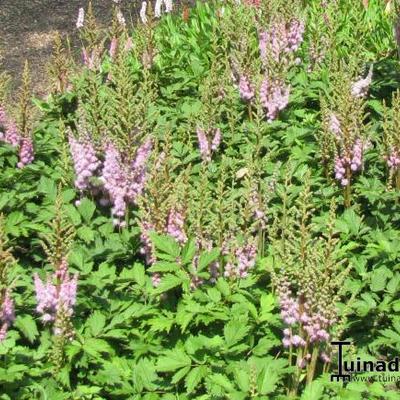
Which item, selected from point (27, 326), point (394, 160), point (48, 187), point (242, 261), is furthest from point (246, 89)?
point (27, 326)

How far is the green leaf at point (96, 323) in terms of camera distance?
381cm

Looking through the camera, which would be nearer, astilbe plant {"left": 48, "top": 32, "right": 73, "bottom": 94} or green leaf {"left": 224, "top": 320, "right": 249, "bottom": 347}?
green leaf {"left": 224, "top": 320, "right": 249, "bottom": 347}

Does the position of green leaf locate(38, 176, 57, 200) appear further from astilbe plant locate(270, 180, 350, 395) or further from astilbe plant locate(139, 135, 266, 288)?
astilbe plant locate(270, 180, 350, 395)

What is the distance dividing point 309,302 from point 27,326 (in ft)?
4.85

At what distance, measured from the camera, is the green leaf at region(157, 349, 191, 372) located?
3.51 m

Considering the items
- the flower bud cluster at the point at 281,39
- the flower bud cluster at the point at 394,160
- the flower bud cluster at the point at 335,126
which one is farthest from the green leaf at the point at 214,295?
the flower bud cluster at the point at 281,39

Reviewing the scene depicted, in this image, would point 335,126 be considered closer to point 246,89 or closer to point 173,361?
point 246,89

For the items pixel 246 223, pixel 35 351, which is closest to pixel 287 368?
pixel 246 223

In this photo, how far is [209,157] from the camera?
559cm

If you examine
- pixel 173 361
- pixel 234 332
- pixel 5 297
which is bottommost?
pixel 173 361

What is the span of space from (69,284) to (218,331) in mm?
848

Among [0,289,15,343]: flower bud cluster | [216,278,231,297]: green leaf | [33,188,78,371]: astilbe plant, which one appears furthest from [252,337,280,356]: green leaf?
[0,289,15,343]: flower bud cluster

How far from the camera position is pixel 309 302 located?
3.53m

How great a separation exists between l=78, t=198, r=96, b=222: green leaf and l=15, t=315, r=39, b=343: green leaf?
1028 millimetres
